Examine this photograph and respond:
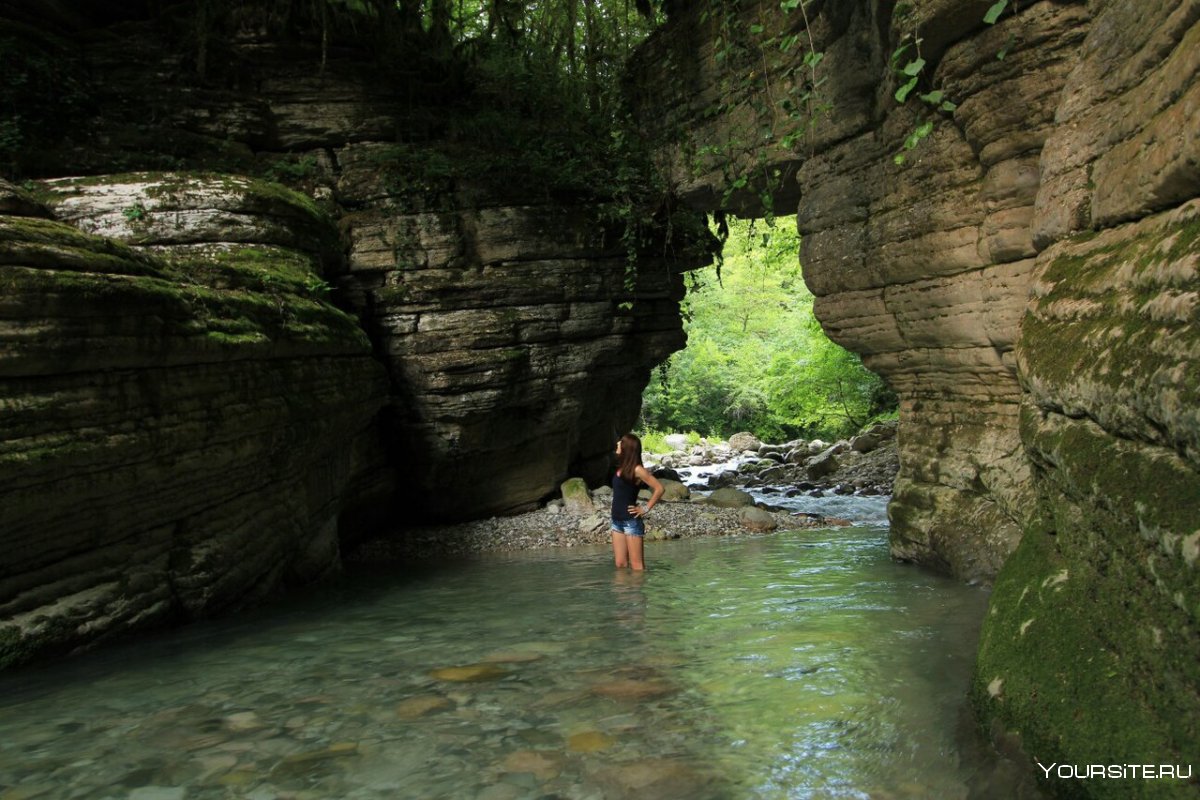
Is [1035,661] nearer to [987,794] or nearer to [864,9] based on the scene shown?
[987,794]

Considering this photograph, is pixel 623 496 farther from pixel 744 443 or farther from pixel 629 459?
pixel 744 443

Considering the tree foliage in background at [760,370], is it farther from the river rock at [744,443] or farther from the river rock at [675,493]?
the river rock at [675,493]

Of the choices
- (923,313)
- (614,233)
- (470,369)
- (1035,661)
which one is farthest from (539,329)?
(1035,661)

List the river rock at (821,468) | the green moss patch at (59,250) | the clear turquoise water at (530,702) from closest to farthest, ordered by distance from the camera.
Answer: the clear turquoise water at (530,702), the green moss patch at (59,250), the river rock at (821,468)

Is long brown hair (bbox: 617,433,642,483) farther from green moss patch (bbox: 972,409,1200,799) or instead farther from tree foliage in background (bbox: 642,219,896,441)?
tree foliage in background (bbox: 642,219,896,441)

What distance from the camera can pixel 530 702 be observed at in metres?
4.34

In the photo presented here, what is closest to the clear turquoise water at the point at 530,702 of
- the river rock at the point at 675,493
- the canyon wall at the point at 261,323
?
the canyon wall at the point at 261,323

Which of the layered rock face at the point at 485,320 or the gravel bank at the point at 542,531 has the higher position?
the layered rock face at the point at 485,320

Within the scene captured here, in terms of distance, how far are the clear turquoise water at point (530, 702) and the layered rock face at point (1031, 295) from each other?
31.8 inches

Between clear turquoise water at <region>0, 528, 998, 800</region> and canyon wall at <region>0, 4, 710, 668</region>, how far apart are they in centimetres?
100

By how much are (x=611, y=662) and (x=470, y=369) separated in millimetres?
7771

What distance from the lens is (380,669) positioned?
5.14 m

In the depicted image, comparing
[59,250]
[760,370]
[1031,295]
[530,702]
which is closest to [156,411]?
[59,250]

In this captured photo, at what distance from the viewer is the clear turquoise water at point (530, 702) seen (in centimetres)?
335
